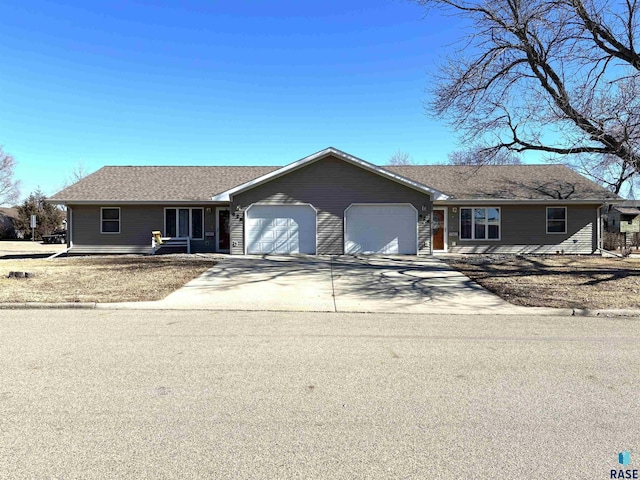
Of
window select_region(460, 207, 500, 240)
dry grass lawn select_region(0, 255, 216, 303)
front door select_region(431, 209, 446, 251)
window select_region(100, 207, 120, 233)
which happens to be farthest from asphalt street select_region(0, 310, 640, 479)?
window select_region(100, 207, 120, 233)

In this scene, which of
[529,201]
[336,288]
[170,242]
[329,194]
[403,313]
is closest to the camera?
[403,313]

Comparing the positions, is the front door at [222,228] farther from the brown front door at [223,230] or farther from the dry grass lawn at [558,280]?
the dry grass lawn at [558,280]

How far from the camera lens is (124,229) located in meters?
20.4

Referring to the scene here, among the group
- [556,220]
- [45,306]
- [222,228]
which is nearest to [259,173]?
[222,228]

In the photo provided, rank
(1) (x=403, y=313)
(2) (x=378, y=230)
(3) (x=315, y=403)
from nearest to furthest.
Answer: (3) (x=315, y=403), (1) (x=403, y=313), (2) (x=378, y=230)

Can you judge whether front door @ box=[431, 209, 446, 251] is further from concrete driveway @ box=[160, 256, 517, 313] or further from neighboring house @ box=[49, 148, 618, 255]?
concrete driveway @ box=[160, 256, 517, 313]

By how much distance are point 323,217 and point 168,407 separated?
15.2 meters

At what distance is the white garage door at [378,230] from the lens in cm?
1880

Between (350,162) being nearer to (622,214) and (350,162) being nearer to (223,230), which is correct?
(223,230)

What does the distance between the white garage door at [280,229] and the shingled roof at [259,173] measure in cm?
288

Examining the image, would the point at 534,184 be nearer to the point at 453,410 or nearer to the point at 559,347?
the point at 559,347

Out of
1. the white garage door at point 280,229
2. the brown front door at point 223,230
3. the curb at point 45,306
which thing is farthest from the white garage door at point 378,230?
the curb at point 45,306

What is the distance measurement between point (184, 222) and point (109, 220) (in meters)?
3.59

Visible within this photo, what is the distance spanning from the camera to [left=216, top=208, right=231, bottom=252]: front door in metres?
20.4
